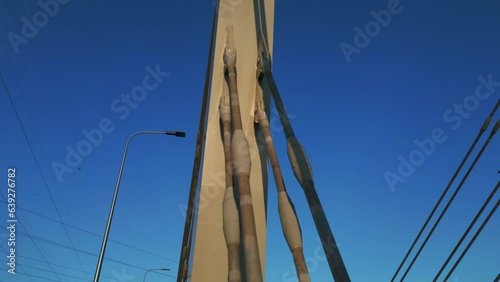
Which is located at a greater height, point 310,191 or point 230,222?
point 310,191

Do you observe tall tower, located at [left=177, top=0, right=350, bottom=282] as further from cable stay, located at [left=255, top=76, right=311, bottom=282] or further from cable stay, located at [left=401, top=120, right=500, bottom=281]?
cable stay, located at [left=401, top=120, right=500, bottom=281]

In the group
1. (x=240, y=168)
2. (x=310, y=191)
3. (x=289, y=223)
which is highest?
(x=240, y=168)

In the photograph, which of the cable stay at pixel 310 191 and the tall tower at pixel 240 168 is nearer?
the cable stay at pixel 310 191

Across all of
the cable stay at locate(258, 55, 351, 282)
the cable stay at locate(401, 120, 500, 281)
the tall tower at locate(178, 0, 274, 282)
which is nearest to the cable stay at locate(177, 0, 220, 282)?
the tall tower at locate(178, 0, 274, 282)

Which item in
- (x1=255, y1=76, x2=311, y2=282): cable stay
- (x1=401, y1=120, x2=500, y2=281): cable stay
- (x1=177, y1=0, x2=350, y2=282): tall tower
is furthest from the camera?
(x1=401, y1=120, x2=500, y2=281): cable stay

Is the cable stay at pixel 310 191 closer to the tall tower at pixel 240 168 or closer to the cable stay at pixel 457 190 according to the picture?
the tall tower at pixel 240 168

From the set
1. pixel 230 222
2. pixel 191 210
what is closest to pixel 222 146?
pixel 191 210

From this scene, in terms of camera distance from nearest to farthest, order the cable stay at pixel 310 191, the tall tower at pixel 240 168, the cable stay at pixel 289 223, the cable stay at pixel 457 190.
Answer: the cable stay at pixel 310 191, the cable stay at pixel 289 223, the tall tower at pixel 240 168, the cable stay at pixel 457 190

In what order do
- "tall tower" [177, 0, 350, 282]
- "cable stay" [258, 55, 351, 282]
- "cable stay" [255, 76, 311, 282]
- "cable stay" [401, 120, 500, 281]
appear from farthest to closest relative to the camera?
"cable stay" [401, 120, 500, 281], "tall tower" [177, 0, 350, 282], "cable stay" [255, 76, 311, 282], "cable stay" [258, 55, 351, 282]

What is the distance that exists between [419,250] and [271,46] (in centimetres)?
304

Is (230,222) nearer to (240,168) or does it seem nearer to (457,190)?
(240,168)

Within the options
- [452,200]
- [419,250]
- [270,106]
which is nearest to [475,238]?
[452,200]

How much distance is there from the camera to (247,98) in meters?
3.84

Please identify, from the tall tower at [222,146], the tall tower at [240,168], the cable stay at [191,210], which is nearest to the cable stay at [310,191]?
the tall tower at [240,168]
